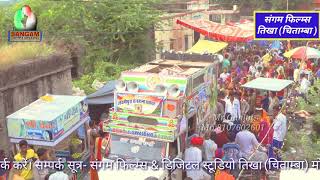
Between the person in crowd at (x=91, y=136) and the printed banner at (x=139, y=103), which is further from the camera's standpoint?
the person in crowd at (x=91, y=136)

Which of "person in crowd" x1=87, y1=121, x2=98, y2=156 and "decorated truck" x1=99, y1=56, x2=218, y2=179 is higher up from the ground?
"decorated truck" x1=99, y1=56, x2=218, y2=179

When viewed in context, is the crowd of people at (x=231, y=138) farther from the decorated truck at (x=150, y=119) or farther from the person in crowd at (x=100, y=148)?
the decorated truck at (x=150, y=119)

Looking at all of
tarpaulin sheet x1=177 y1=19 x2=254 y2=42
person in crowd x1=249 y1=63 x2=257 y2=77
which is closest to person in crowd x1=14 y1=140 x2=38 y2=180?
person in crowd x1=249 y1=63 x2=257 y2=77

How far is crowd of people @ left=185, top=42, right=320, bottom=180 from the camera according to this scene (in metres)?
9.14

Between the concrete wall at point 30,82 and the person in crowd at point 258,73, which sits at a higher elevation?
the concrete wall at point 30,82

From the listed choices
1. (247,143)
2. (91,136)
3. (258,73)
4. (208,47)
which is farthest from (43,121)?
(208,47)

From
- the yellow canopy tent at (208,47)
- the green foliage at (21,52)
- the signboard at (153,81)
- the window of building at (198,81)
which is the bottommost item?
the yellow canopy tent at (208,47)

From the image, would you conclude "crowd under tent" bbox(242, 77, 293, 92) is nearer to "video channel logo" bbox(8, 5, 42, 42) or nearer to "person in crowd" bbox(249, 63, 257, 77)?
"person in crowd" bbox(249, 63, 257, 77)

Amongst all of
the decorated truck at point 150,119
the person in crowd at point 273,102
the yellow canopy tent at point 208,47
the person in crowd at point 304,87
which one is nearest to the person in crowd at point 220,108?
the person in crowd at point 273,102

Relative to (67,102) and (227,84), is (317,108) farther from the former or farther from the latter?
(67,102)

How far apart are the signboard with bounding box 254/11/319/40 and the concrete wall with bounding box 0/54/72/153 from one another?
22.0ft

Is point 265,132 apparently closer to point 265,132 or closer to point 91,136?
point 265,132

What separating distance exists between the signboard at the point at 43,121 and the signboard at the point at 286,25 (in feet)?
24.1

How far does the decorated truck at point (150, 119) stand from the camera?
9414 millimetres
